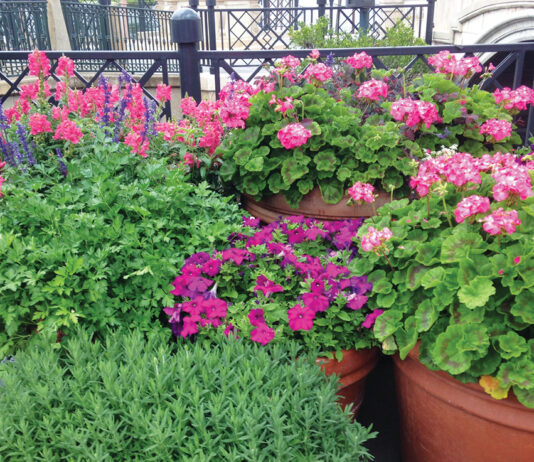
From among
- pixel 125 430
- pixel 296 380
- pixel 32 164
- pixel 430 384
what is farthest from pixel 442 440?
pixel 32 164

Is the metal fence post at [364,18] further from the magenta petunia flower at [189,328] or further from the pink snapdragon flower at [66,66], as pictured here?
the magenta petunia flower at [189,328]

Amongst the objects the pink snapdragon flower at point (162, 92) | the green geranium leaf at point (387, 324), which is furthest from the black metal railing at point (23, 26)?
the green geranium leaf at point (387, 324)

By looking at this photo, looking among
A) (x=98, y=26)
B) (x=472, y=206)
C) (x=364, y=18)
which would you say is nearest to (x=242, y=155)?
(x=472, y=206)

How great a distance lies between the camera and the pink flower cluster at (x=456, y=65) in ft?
11.0

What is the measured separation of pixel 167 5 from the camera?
997 inches

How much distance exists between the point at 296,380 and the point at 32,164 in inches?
82.4

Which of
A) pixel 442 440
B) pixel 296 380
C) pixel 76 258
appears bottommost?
pixel 442 440

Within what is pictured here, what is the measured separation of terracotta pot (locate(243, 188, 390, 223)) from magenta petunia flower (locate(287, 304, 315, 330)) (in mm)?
965

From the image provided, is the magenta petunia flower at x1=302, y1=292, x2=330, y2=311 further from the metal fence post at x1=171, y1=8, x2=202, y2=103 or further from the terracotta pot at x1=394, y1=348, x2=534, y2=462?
the metal fence post at x1=171, y1=8, x2=202, y2=103

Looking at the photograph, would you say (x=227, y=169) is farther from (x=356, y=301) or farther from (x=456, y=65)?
(x=456, y=65)

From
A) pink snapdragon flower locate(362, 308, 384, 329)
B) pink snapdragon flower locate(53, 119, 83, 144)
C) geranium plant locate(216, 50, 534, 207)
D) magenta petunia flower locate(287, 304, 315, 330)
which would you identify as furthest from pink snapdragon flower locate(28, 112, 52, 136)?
pink snapdragon flower locate(362, 308, 384, 329)

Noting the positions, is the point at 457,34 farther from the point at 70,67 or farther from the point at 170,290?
the point at 170,290

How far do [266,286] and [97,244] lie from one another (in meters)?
0.79

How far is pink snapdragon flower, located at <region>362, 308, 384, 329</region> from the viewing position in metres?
2.21
